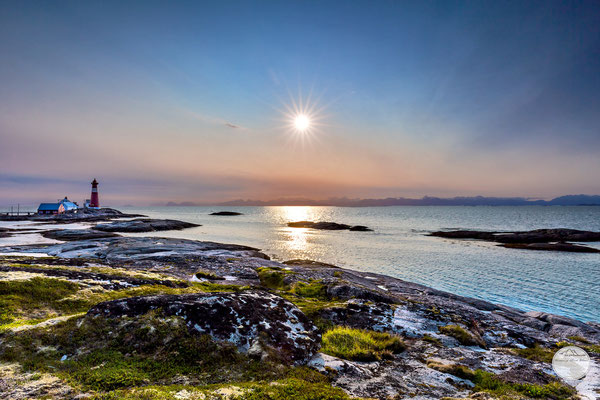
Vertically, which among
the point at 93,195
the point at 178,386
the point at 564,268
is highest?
the point at 93,195

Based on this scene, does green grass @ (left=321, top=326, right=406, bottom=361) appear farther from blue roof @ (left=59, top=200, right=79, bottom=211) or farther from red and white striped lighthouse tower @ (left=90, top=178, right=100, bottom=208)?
red and white striped lighthouse tower @ (left=90, top=178, right=100, bottom=208)

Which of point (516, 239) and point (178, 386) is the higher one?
point (178, 386)

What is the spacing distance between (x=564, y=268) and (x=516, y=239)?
3847 cm

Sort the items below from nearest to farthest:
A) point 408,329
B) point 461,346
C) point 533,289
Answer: point 461,346
point 408,329
point 533,289

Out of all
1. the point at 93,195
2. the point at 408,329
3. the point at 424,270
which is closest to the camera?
the point at 408,329

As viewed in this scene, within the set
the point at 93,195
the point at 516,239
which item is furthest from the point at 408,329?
the point at 93,195

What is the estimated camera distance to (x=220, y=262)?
25984 mm

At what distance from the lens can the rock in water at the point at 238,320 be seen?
7191 millimetres

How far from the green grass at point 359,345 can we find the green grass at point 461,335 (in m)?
3.01

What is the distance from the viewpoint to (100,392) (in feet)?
16.5

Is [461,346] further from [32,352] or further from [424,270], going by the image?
[424,270]

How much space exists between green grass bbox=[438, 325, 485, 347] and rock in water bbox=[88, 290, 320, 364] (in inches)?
234

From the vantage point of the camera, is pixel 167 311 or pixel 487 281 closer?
pixel 167 311

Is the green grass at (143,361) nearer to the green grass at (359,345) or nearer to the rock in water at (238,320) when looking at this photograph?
the rock in water at (238,320)
